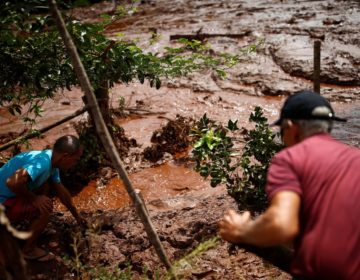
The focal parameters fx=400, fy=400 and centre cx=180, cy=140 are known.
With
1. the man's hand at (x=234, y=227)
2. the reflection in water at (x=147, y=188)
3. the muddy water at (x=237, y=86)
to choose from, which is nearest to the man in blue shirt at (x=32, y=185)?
the muddy water at (x=237, y=86)

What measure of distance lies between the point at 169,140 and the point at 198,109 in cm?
166

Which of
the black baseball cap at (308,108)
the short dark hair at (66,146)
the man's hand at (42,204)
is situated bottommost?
the man's hand at (42,204)

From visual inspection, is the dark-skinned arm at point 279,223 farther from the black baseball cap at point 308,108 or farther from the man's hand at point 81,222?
the man's hand at point 81,222

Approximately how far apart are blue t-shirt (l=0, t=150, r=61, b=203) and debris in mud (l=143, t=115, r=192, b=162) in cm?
250

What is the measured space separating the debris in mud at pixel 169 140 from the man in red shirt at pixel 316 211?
414 cm

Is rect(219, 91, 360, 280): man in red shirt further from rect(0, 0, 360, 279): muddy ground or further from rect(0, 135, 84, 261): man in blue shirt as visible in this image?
rect(0, 135, 84, 261): man in blue shirt

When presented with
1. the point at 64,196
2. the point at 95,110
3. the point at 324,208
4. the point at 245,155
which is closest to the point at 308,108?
the point at 324,208

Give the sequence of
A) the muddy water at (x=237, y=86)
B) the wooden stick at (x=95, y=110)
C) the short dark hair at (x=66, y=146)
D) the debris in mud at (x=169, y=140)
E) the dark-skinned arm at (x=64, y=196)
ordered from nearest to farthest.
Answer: the wooden stick at (x=95, y=110), the short dark hair at (x=66, y=146), the dark-skinned arm at (x=64, y=196), the muddy water at (x=237, y=86), the debris in mud at (x=169, y=140)

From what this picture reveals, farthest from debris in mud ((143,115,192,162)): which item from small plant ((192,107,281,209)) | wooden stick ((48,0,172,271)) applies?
wooden stick ((48,0,172,271))

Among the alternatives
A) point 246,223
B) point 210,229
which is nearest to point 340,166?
point 246,223

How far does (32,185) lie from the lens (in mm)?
3449

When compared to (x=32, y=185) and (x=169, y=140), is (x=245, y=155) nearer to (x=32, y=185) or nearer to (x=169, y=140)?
(x=32, y=185)

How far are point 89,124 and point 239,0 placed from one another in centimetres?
1250

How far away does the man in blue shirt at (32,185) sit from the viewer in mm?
3271
